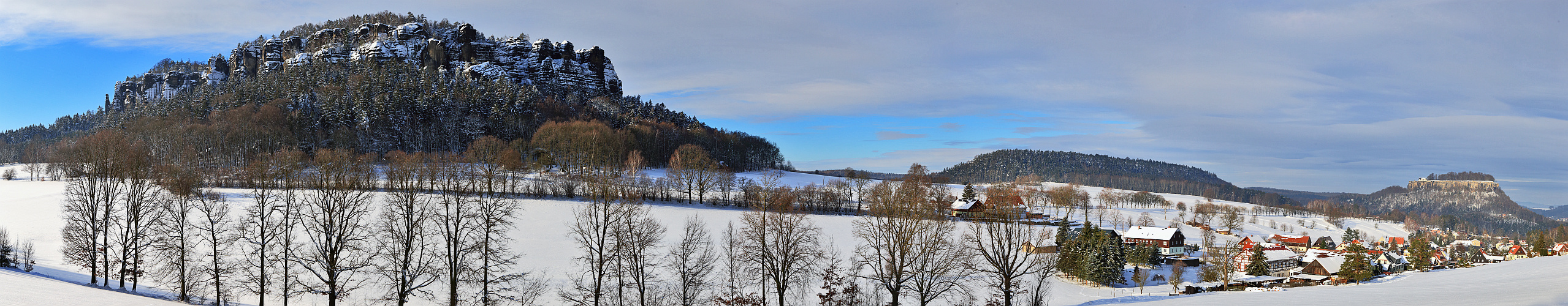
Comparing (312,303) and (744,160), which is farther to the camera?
(744,160)

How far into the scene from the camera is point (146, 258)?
31234 mm

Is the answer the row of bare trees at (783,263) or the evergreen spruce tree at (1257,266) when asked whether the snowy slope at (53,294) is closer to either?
the row of bare trees at (783,263)

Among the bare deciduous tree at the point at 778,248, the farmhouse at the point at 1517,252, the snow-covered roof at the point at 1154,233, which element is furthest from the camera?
the farmhouse at the point at 1517,252

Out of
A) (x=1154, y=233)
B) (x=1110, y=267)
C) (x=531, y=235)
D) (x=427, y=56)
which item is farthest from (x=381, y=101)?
(x=1154, y=233)

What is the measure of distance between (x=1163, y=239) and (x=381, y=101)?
9833cm

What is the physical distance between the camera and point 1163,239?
64500mm

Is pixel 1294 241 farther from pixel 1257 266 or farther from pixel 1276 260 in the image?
pixel 1257 266

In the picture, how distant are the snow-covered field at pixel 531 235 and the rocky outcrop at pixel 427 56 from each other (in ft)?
252

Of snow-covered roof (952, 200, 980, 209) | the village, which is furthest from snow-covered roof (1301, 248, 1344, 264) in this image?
snow-covered roof (952, 200, 980, 209)

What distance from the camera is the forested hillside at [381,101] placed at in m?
81.9

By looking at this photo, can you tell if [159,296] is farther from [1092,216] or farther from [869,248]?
[1092,216]

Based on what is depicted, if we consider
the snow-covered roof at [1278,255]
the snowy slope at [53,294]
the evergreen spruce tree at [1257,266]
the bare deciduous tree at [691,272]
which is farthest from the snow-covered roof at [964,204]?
the snowy slope at [53,294]

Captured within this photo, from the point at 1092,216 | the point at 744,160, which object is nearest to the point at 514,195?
the point at 744,160

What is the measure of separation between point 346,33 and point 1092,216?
507ft
